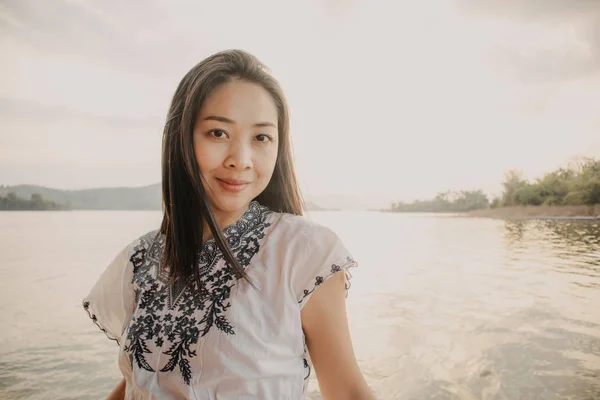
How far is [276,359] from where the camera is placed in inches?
32.6

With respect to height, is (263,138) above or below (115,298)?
above

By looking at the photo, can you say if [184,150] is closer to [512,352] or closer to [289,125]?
[289,125]

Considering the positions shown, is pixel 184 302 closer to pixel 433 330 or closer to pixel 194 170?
pixel 194 170

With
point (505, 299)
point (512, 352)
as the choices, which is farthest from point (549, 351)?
point (505, 299)

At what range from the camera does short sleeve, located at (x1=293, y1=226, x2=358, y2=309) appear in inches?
33.0

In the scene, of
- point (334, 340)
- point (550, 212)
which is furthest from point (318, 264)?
point (550, 212)

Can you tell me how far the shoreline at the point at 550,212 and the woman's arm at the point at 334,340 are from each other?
13.1 m

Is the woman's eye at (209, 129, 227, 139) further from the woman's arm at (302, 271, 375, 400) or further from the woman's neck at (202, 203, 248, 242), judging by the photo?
the woman's arm at (302, 271, 375, 400)

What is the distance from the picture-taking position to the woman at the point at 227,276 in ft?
2.71

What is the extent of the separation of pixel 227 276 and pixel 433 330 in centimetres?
437

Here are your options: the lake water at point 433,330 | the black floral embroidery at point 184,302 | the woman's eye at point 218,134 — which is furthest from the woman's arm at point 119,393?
the lake water at point 433,330

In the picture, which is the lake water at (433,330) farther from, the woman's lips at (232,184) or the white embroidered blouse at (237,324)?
the woman's lips at (232,184)

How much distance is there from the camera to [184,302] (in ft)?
2.94

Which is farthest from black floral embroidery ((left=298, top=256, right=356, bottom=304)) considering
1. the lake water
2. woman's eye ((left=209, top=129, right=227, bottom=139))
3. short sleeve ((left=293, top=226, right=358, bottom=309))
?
the lake water
